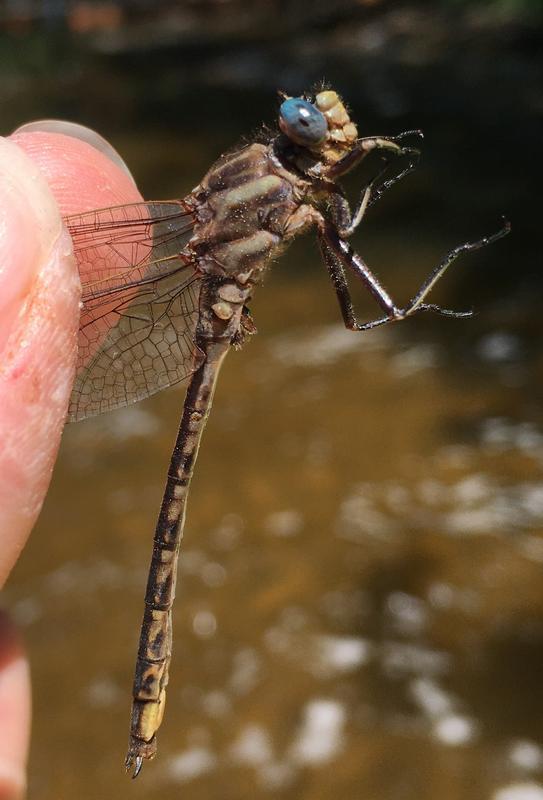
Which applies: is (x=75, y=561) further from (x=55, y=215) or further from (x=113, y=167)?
(x=55, y=215)

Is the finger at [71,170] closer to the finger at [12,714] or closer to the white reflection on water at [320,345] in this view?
the finger at [12,714]

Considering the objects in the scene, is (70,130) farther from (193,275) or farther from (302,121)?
(302,121)

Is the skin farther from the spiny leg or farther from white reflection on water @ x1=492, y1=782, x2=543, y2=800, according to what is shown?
white reflection on water @ x1=492, y1=782, x2=543, y2=800

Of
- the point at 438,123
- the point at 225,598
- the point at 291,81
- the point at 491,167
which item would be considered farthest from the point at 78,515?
the point at 291,81

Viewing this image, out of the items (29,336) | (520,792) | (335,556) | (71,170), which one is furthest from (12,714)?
(335,556)

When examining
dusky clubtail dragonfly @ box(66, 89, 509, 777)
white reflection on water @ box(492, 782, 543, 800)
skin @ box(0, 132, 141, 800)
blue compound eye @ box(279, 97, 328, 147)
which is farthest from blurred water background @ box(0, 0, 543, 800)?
blue compound eye @ box(279, 97, 328, 147)
